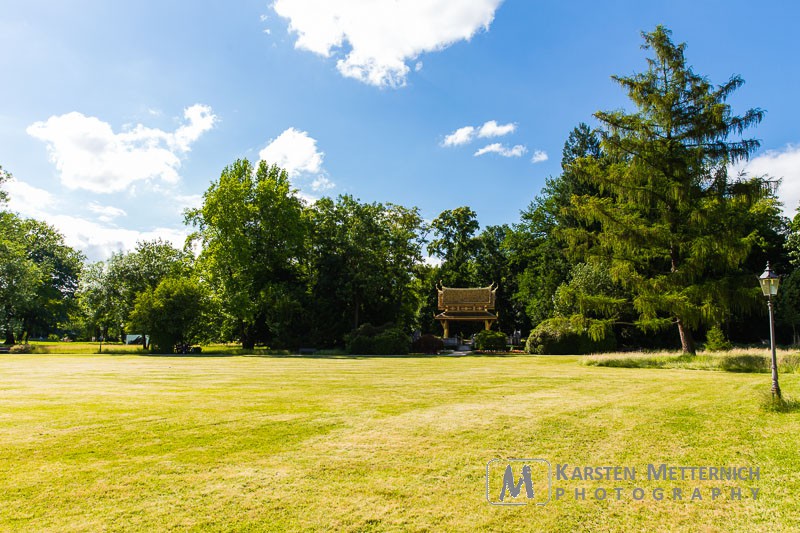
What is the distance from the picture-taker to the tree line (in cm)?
1942

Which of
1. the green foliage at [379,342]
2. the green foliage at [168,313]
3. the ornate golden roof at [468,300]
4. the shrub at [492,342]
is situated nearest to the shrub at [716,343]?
the shrub at [492,342]

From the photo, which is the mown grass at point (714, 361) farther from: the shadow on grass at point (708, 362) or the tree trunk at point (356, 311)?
the tree trunk at point (356, 311)

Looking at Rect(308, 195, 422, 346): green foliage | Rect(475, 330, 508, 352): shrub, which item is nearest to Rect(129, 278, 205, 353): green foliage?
Rect(308, 195, 422, 346): green foliage

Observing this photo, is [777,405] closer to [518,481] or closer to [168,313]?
[518,481]

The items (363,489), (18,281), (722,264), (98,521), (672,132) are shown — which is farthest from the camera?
(18,281)

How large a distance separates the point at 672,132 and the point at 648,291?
23.8 ft

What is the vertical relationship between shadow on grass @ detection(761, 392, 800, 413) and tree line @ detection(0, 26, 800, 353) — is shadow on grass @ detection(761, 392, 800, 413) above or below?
below

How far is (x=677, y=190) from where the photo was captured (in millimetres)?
19328

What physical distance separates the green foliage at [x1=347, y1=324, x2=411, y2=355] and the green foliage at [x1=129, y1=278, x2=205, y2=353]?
1186 cm

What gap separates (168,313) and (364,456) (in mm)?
31830

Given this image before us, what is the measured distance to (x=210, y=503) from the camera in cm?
410

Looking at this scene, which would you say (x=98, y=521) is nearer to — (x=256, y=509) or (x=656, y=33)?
(x=256, y=509)

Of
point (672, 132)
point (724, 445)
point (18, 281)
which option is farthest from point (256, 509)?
point (18, 281)

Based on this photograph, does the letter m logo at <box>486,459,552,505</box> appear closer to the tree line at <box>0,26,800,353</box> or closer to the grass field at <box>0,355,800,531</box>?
the grass field at <box>0,355,800,531</box>
